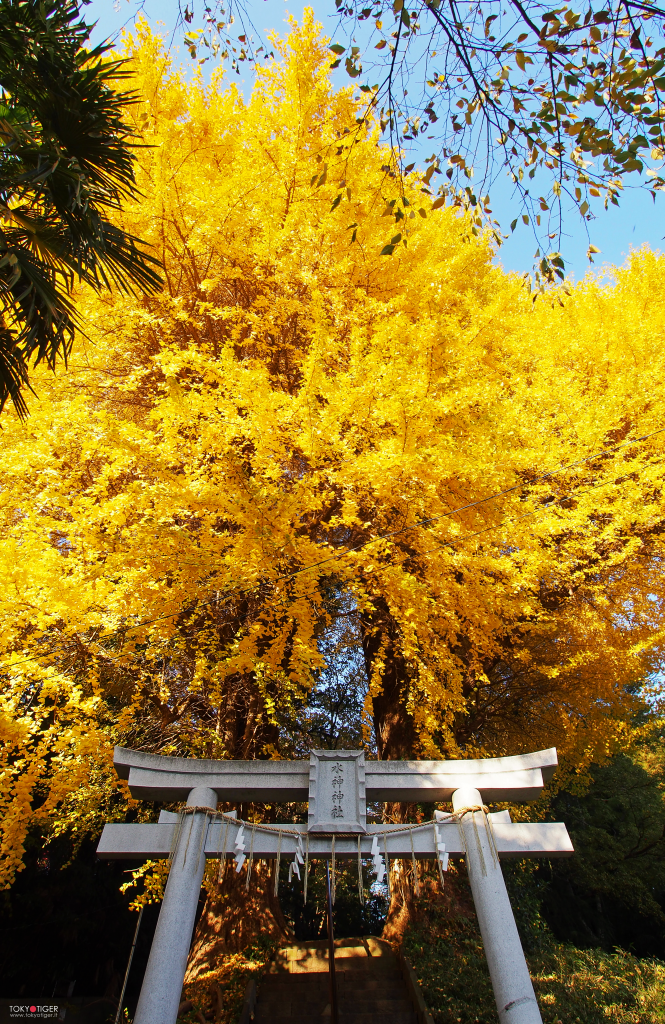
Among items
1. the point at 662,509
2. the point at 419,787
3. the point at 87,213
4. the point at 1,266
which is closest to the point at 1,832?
the point at 419,787

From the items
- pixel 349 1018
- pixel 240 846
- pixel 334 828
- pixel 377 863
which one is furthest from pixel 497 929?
pixel 349 1018

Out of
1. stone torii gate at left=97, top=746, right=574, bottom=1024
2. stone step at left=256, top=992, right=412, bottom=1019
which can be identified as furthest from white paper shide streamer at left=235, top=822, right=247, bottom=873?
stone step at left=256, top=992, right=412, bottom=1019

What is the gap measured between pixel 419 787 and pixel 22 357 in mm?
3877

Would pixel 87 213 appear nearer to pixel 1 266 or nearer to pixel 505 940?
pixel 1 266

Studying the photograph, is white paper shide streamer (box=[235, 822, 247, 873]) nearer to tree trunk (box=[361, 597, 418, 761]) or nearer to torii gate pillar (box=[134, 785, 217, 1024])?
torii gate pillar (box=[134, 785, 217, 1024])

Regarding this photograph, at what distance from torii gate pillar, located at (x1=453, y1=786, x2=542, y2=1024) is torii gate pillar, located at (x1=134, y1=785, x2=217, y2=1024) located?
6.01ft

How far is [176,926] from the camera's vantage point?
3.61 m

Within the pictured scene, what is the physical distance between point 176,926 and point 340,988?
10.6ft

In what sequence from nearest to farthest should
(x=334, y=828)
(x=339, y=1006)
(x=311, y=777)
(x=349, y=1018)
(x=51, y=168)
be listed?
1. (x=51, y=168)
2. (x=334, y=828)
3. (x=311, y=777)
4. (x=349, y=1018)
5. (x=339, y=1006)

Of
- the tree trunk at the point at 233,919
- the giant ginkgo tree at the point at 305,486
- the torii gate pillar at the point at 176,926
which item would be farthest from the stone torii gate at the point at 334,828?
the tree trunk at the point at 233,919

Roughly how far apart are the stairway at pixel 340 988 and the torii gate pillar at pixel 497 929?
2474mm

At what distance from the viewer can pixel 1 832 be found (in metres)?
4.60

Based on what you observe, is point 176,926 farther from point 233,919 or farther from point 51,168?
point 51,168

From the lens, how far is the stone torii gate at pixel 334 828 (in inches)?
144
